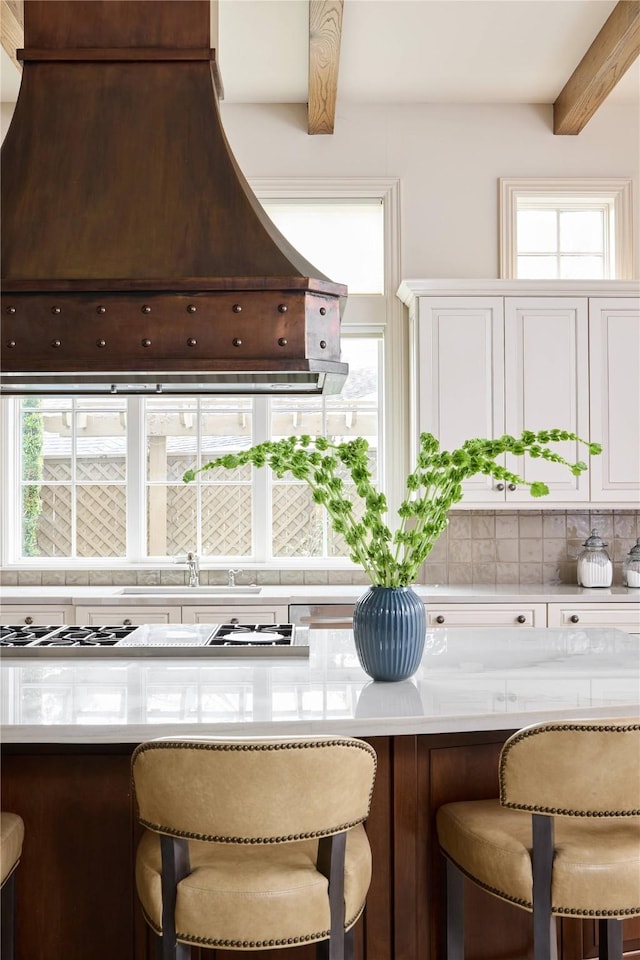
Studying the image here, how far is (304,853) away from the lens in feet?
5.33

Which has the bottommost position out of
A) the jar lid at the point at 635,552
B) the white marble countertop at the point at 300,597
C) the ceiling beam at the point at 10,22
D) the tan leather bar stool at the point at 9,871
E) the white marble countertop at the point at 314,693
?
the tan leather bar stool at the point at 9,871

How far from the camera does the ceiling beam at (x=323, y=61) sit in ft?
10.4

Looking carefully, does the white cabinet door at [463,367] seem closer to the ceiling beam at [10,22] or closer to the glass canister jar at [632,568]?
the glass canister jar at [632,568]

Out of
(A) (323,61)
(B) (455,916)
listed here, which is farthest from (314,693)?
(A) (323,61)

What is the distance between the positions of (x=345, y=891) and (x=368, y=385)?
3092mm

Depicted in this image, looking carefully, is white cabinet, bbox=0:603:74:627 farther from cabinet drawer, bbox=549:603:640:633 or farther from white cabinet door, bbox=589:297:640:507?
white cabinet door, bbox=589:297:640:507

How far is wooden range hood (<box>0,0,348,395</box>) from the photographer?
6.67 feet

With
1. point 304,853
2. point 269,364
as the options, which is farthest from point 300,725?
point 269,364

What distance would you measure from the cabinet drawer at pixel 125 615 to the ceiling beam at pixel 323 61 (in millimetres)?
2463

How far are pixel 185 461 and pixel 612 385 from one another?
7.20 feet

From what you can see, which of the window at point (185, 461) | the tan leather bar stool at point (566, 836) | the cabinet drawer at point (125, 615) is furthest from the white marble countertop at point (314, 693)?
the window at point (185, 461)

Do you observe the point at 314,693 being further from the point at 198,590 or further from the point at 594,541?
the point at 594,541

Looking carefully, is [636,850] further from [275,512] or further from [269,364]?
[275,512]

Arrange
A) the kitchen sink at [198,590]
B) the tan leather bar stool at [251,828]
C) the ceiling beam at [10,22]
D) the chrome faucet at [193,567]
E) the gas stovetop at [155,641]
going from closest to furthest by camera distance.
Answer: the tan leather bar stool at [251,828] → the gas stovetop at [155,641] → the ceiling beam at [10,22] → the kitchen sink at [198,590] → the chrome faucet at [193,567]
